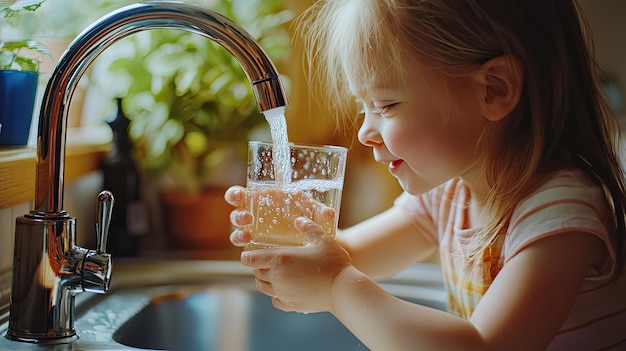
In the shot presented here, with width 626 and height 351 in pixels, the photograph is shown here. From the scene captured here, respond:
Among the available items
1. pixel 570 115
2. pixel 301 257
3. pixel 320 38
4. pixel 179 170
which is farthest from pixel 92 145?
pixel 570 115

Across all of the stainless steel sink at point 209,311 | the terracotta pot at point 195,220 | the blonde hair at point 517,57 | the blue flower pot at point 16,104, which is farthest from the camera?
the terracotta pot at point 195,220

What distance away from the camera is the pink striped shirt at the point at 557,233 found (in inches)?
36.2

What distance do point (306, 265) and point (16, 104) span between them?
482 mm

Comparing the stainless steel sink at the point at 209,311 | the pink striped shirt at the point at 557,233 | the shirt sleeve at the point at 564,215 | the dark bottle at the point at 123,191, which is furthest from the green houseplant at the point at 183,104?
the shirt sleeve at the point at 564,215

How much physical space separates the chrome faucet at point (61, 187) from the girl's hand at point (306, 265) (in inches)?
6.3

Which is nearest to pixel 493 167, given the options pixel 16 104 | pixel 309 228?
pixel 309 228

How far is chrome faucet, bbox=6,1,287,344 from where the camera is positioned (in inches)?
33.9

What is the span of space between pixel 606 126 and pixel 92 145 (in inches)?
37.6

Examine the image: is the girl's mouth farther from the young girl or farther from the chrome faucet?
the chrome faucet

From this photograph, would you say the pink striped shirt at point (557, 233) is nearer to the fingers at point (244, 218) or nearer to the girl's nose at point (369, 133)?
the girl's nose at point (369, 133)

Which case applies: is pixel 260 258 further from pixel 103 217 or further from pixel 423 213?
pixel 423 213

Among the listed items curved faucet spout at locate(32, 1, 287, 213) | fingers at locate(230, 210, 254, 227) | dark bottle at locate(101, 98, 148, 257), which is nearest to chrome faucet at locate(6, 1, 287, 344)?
curved faucet spout at locate(32, 1, 287, 213)

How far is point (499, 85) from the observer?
3.26 feet

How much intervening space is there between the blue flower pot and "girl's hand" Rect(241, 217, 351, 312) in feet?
1.36
